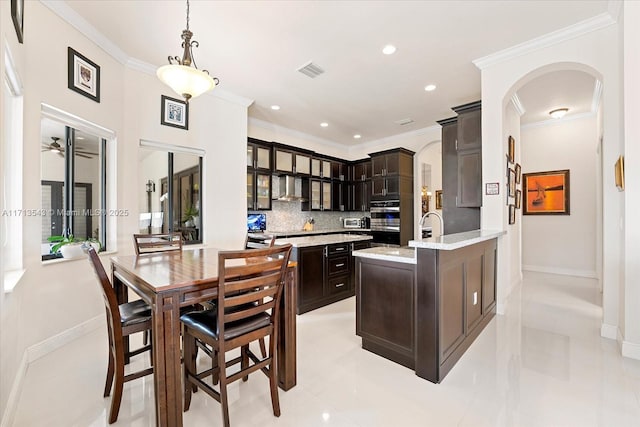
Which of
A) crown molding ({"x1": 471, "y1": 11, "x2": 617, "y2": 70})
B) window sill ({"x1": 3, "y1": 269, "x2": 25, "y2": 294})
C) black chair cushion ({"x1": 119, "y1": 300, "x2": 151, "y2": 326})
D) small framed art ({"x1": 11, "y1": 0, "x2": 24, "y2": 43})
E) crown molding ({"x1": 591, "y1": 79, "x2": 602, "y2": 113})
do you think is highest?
crown molding ({"x1": 471, "y1": 11, "x2": 617, "y2": 70})

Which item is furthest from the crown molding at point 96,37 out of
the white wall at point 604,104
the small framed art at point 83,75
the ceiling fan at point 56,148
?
the white wall at point 604,104

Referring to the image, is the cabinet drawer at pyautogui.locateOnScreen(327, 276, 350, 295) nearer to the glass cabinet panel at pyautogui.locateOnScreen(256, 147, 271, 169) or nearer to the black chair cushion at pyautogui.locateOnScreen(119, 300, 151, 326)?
the black chair cushion at pyautogui.locateOnScreen(119, 300, 151, 326)

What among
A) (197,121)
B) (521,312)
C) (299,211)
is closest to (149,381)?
(197,121)

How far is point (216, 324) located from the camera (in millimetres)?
1653

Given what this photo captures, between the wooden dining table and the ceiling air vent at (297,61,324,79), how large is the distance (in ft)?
9.29

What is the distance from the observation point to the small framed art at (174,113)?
12.6 feet

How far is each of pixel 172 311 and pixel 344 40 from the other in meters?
3.14

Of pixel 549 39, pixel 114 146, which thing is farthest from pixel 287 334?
pixel 549 39

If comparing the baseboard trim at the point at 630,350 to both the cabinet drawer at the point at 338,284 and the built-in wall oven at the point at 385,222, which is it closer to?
the cabinet drawer at the point at 338,284

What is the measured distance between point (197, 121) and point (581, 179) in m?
7.00

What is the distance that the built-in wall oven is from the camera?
614 cm

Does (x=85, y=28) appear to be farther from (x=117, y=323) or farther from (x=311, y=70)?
(x=117, y=323)

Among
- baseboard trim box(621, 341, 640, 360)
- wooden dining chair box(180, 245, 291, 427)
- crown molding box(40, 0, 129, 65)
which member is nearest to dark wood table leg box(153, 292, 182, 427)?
wooden dining chair box(180, 245, 291, 427)

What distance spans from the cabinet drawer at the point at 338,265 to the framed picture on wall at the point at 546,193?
450 cm
